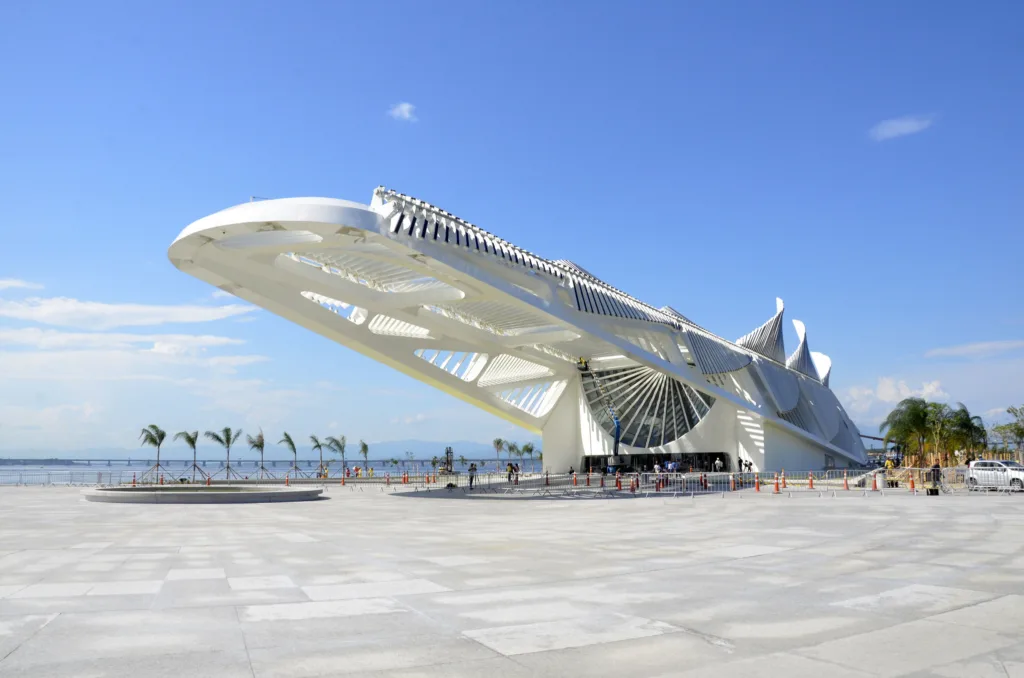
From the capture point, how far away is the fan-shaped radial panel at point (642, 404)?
170 feet

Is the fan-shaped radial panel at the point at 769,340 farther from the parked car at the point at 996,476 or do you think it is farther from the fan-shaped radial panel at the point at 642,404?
the parked car at the point at 996,476

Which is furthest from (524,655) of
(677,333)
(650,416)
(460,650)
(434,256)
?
(650,416)

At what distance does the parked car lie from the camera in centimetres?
2950

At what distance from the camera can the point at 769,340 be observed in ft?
180

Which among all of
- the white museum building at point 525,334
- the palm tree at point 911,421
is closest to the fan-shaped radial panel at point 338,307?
the white museum building at point 525,334

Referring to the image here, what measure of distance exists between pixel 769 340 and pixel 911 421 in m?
21.0

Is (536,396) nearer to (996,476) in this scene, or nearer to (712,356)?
(712,356)

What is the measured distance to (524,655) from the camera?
572 centimetres

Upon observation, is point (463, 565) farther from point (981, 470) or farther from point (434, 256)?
point (981, 470)

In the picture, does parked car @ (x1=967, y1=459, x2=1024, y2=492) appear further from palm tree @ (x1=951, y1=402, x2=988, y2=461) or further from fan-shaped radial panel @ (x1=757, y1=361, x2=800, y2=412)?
palm tree @ (x1=951, y1=402, x2=988, y2=461)

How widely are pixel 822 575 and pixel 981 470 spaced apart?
2653cm

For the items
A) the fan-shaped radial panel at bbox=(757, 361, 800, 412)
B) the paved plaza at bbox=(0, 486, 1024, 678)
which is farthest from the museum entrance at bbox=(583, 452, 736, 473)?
the paved plaza at bbox=(0, 486, 1024, 678)

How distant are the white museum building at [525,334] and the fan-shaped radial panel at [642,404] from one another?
0.32ft

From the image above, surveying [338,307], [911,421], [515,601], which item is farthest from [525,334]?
[911,421]
